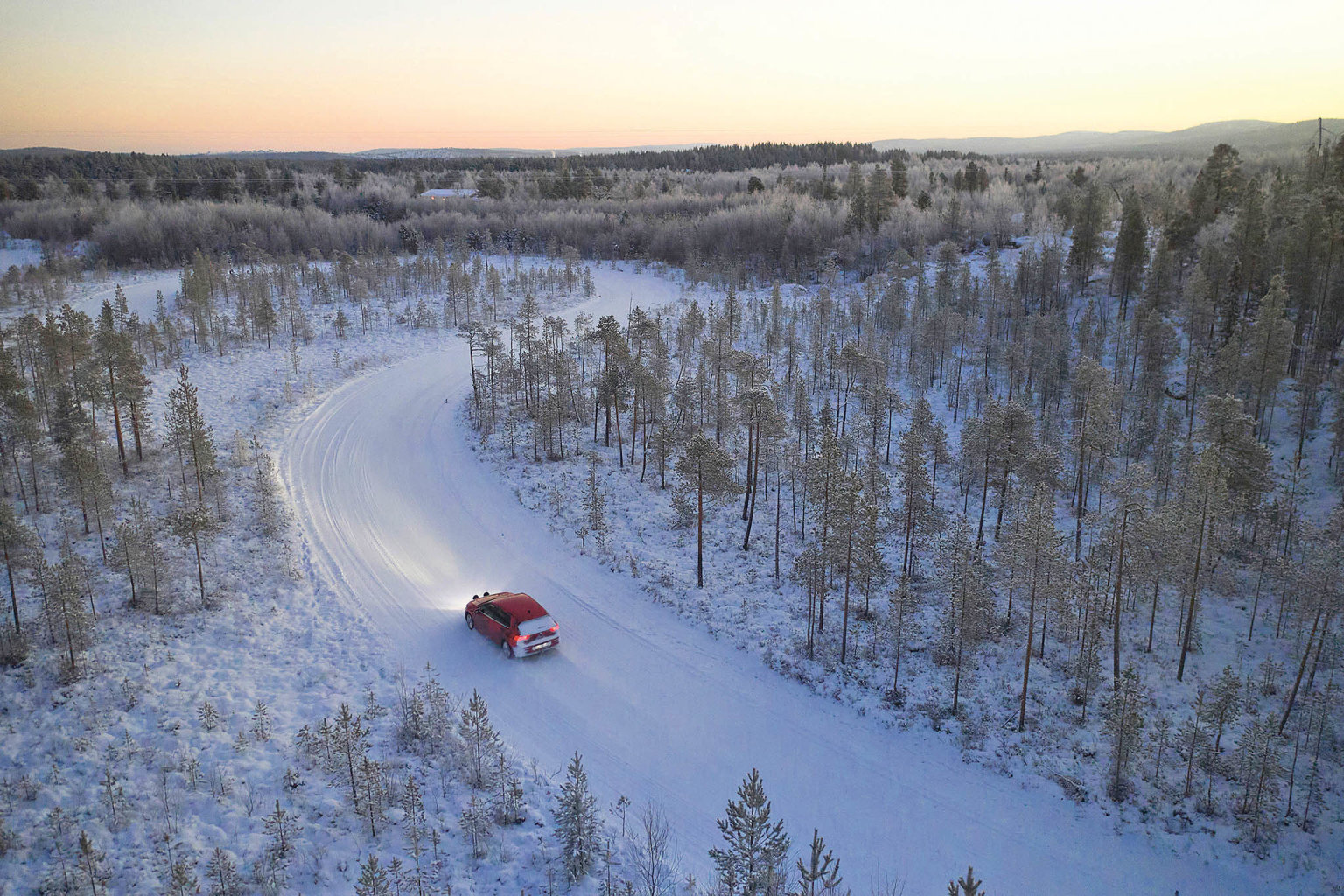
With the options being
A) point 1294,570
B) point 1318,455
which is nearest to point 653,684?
point 1294,570

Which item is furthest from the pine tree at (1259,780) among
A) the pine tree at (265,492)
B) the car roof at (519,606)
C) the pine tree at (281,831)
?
the pine tree at (265,492)

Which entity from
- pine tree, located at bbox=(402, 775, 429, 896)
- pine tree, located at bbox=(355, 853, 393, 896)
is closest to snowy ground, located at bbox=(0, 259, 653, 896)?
pine tree, located at bbox=(402, 775, 429, 896)

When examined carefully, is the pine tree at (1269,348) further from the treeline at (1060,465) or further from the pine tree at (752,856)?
the pine tree at (752,856)

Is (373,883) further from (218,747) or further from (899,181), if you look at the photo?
(899,181)

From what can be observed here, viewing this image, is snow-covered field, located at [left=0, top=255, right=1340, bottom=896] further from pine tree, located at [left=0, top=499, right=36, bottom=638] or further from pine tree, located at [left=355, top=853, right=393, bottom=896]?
pine tree, located at [left=0, top=499, right=36, bottom=638]

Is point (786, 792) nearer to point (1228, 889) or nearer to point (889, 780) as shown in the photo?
point (889, 780)

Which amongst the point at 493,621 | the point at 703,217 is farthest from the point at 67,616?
the point at 703,217

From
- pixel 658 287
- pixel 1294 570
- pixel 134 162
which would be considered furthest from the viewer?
pixel 134 162
